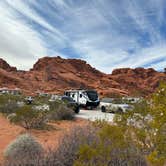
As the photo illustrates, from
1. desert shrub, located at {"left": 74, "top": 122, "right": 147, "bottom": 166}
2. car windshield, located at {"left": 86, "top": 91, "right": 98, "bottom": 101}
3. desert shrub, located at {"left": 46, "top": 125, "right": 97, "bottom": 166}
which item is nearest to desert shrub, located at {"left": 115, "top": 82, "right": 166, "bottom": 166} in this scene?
desert shrub, located at {"left": 74, "top": 122, "right": 147, "bottom": 166}

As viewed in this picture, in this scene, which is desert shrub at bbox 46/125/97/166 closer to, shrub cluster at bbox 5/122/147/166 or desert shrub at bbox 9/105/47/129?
shrub cluster at bbox 5/122/147/166

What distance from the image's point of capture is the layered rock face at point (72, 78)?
88875 millimetres

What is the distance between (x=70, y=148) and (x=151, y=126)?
7.04 ft

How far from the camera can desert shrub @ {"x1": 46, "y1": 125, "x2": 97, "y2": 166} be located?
19.2 feet

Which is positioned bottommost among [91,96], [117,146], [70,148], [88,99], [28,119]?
[70,148]

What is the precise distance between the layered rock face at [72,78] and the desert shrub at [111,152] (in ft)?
231

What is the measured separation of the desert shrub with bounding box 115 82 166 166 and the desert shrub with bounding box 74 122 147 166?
1.14ft

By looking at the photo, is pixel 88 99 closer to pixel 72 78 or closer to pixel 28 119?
pixel 28 119

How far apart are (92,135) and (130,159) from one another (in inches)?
50.9

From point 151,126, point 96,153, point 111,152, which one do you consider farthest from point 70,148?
point 151,126

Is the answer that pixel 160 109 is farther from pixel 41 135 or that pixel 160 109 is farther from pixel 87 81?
pixel 87 81

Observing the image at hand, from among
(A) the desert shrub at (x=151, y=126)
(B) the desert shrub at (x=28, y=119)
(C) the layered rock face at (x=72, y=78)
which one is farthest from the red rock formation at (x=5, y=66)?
(A) the desert shrub at (x=151, y=126)

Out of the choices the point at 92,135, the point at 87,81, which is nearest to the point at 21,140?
the point at 92,135

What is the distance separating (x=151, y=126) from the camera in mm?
4820
